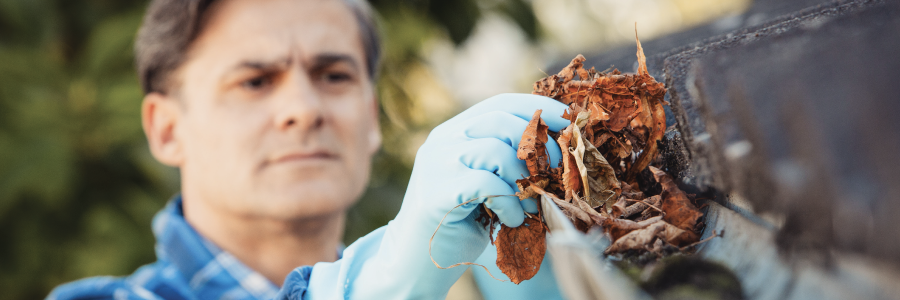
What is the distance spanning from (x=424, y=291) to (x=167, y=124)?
3.90 feet

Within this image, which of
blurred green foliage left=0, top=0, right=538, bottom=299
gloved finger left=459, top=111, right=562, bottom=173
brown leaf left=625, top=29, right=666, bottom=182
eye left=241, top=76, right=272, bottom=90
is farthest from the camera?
blurred green foliage left=0, top=0, right=538, bottom=299

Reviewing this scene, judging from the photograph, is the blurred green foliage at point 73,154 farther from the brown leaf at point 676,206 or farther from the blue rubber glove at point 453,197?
the brown leaf at point 676,206

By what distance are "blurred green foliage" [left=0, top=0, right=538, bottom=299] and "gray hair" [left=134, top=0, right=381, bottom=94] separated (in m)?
0.33

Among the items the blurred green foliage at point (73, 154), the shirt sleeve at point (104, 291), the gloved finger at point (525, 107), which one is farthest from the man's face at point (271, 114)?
the gloved finger at point (525, 107)

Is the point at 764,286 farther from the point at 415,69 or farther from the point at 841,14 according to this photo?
the point at 415,69

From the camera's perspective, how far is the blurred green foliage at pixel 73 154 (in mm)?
1808

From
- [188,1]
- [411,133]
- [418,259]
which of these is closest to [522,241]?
[418,259]

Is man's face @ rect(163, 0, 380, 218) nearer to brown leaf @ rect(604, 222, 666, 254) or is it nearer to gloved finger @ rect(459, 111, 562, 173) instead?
gloved finger @ rect(459, 111, 562, 173)

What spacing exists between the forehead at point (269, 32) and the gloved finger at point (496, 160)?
90cm

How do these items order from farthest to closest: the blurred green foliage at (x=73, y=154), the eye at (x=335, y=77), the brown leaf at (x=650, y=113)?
the blurred green foliage at (x=73, y=154) < the eye at (x=335, y=77) < the brown leaf at (x=650, y=113)

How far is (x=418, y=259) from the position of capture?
752mm

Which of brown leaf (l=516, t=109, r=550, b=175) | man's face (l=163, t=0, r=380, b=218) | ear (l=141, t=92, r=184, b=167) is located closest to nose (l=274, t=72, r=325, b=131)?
man's face (l=163, t=0, r=380, b=218)

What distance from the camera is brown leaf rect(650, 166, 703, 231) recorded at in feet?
1.66

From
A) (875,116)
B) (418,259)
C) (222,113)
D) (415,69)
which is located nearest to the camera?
(875,116)
